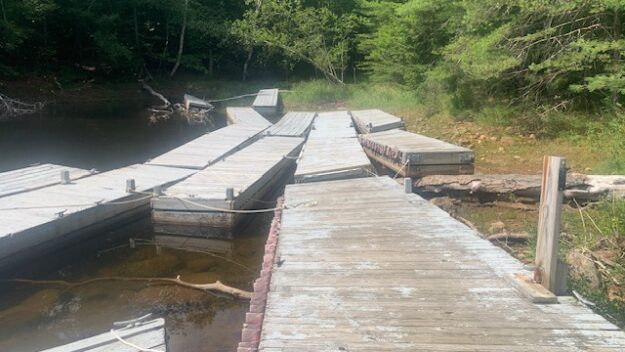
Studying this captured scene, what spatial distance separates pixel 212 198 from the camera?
7680 millimetres

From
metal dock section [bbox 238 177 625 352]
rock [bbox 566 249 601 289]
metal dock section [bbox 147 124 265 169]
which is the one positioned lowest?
rock [bbox 566 249 601 289]

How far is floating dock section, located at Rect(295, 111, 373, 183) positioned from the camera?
8414mm

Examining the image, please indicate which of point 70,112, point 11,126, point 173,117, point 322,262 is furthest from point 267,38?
point 322,262

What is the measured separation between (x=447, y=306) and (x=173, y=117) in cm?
1918

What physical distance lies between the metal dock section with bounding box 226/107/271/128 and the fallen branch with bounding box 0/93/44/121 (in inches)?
339

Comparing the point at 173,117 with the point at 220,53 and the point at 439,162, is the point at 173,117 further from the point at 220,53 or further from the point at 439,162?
the point at 439,162

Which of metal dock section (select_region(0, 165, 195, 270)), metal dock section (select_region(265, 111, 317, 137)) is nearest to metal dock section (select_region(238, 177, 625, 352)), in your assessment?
metal dock section (select_region(0, 165, 195, 270))

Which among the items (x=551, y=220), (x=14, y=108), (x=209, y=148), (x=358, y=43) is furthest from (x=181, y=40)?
(x=551, y=220)

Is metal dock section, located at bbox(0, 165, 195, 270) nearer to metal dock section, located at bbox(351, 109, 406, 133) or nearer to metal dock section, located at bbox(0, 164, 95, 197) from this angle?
metal dock section, located at bbox(0, 164, 95, 197)

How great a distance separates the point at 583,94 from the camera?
1107 cm

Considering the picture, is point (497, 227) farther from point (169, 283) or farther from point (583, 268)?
point (169, 283)

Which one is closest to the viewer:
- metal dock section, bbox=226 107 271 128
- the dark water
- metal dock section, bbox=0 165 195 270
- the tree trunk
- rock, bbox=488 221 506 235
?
the dark water

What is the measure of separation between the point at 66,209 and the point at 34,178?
231 cm

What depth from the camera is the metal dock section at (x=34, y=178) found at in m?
8.36
